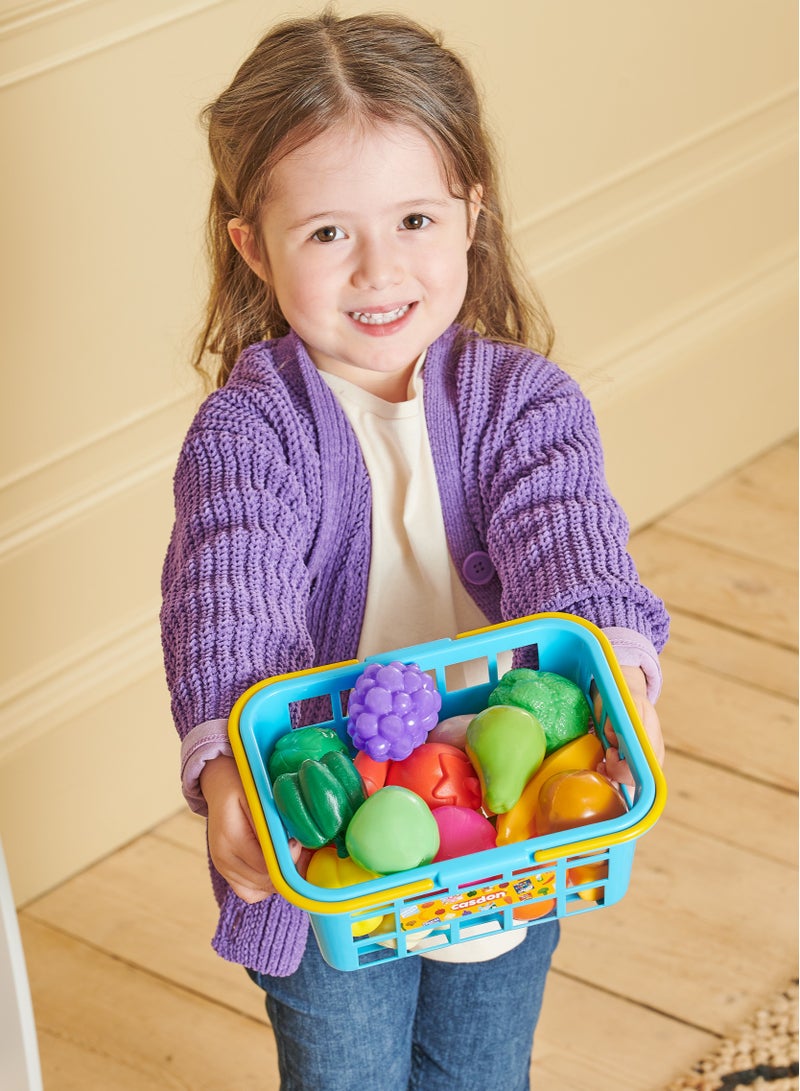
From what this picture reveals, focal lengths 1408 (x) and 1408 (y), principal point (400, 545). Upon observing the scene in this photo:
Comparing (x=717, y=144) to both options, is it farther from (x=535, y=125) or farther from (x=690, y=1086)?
(x=690, y=1086)

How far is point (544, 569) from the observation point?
1.01m

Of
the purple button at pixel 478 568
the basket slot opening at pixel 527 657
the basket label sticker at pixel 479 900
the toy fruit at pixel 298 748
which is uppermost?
the toy fruit at pixel 298 748

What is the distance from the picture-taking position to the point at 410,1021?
118 centimetres

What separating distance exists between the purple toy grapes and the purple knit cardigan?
11 centimetres

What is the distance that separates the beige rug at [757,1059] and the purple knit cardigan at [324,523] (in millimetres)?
656

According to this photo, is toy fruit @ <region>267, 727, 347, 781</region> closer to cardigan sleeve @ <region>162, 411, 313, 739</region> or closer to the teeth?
cardigan sleeve @ <region>162, 411, 313, 739</region>

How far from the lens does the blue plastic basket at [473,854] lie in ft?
2.53

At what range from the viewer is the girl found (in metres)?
0.97

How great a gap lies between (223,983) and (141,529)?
1.80ft

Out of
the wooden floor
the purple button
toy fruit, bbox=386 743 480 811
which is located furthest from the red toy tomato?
the wooden floor

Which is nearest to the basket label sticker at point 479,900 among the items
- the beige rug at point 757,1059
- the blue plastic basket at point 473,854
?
the blue plastic basket at point 473,854

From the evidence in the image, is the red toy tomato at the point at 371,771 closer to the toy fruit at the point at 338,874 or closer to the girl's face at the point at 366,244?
the toy fruit at the point at 338,874

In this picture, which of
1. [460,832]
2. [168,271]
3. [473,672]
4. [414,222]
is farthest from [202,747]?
[168,271]

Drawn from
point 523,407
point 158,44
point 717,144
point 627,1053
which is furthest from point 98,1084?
point 717,144
